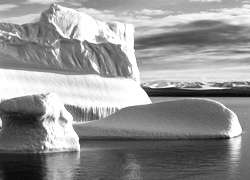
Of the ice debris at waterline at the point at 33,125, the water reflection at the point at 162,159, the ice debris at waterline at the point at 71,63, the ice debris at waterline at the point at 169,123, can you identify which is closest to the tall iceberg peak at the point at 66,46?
the ice debris at waterline at the point at 71,63

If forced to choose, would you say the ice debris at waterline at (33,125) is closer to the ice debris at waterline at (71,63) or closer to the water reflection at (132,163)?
the water reflection at (132,163)

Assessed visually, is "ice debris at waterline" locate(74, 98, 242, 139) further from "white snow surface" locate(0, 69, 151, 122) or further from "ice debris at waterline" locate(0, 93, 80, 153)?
"ice debris at waterline" locate(0, 93, 80, 153)

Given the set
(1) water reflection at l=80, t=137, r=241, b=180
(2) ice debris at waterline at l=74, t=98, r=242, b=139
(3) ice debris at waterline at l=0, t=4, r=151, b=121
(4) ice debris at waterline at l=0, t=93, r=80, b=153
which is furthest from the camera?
(3) ice debris at waterline at l=0, t=4, r=151, b=121

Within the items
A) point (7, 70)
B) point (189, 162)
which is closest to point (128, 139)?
point (189, 162)

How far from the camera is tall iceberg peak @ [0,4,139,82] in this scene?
26.9 meters

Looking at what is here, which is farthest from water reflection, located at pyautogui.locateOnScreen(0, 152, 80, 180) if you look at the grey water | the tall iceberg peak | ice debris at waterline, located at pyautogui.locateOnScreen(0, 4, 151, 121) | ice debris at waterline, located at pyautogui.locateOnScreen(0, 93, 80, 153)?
the tall iceberg peak

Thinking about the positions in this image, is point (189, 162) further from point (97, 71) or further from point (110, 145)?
point (97, 71)

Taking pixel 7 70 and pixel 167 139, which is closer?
pixel 167 139

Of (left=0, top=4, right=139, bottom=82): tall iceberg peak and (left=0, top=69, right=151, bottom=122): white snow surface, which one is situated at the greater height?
(left=0, top=4, right=139, bottom=82): tall iceberg peak

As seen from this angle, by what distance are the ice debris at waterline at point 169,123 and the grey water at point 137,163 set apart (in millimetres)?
1942

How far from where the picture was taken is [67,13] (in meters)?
29.0

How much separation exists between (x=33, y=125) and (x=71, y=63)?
12.7 meters

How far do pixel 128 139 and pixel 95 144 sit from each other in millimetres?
2167

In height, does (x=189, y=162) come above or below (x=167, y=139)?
above
